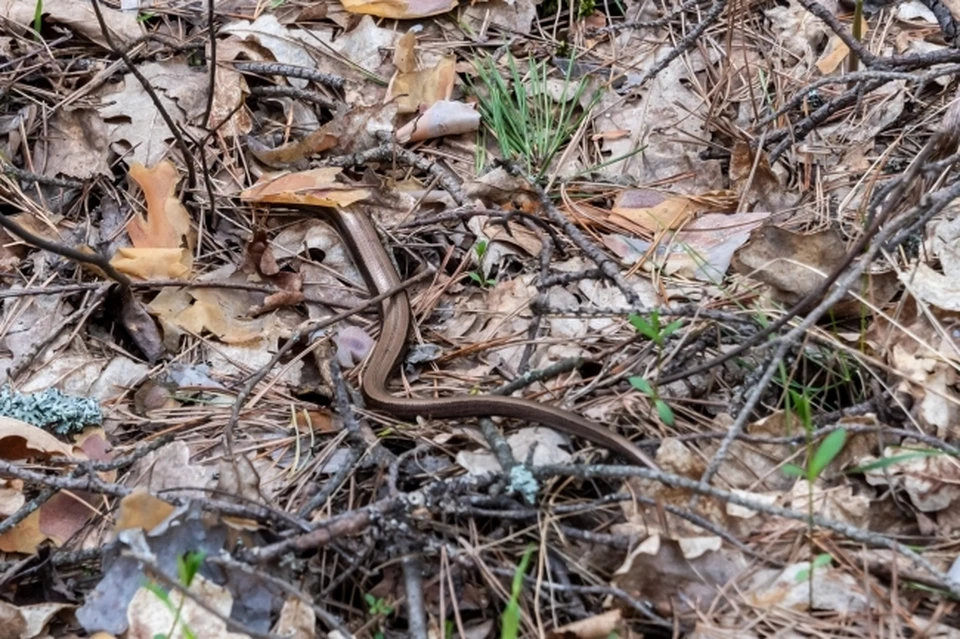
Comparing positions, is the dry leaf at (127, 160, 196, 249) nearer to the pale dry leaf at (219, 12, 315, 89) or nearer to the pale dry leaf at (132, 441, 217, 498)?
the pale dry leaf at (219, 12, 315, 89)

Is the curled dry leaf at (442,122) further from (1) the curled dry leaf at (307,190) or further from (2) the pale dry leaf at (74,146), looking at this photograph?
(2) the pale dry leaf at (74,146)

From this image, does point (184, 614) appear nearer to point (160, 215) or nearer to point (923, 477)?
point (160, 215)

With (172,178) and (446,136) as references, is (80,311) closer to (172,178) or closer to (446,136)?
(172,178)

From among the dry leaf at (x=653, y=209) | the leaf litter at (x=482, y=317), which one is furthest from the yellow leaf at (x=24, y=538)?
the dry leaf at (x=653, y=209)

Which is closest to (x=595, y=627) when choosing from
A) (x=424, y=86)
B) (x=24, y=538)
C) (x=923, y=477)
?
(x=923, y=477)

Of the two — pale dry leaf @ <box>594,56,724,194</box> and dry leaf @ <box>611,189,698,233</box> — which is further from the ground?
pale dry leaf @ <box>594,56,724,194</box>

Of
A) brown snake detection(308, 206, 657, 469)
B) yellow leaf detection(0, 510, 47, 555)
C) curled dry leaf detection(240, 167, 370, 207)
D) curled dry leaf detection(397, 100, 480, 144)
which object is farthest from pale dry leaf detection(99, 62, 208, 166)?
yellow leaf detection(0, 510, 47, 555)
